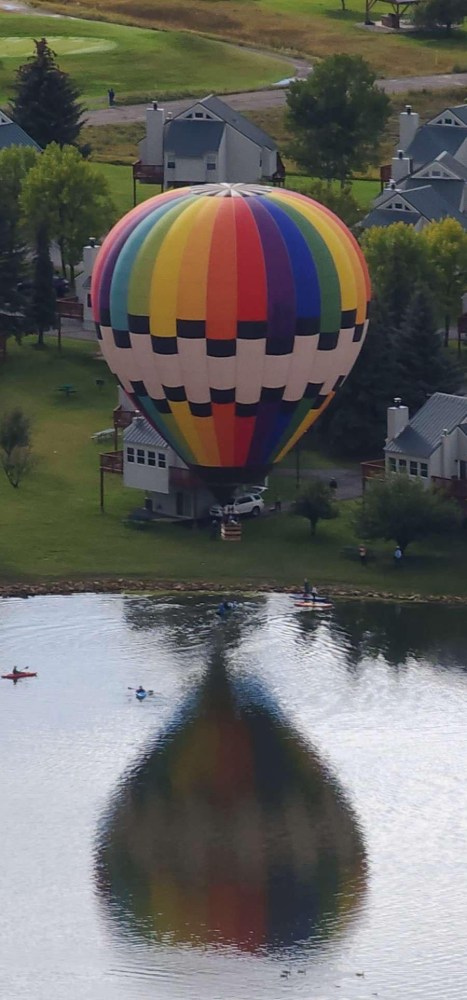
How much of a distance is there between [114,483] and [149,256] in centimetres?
1593

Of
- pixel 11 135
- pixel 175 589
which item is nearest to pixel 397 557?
pixel 175 589

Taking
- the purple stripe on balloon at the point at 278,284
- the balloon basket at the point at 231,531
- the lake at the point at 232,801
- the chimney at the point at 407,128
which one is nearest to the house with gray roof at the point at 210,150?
the chimney at the point at 407,128

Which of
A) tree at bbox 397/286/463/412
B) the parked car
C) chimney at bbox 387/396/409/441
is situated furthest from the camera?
tree at bbox 397/286/463/412

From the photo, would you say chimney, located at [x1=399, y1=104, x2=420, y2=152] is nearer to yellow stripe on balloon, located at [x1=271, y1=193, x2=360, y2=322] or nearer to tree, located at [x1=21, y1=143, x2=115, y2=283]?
tree, located at [x1=21, y1=143, x2=115, y2=283]

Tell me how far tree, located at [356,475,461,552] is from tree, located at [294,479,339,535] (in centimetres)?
234

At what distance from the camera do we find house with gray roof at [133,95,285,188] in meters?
172

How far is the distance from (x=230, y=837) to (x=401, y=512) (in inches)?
968

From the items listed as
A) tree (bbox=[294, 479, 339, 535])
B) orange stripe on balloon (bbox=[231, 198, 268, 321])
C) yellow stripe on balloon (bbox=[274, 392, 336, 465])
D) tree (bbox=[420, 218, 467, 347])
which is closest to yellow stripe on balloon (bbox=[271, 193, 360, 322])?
orange stripe on balloon (bbox=[231, 198, 268, 321])

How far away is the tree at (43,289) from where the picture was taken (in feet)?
478

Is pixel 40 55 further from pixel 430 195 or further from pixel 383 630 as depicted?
pixel 383 630

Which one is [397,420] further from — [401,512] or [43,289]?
[43,289]

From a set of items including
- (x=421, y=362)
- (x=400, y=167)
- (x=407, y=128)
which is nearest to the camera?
(x=421, y=362)

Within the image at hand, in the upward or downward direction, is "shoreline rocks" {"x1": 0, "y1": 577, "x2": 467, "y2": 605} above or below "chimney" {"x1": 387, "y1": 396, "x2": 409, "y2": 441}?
below

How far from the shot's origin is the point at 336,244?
387ft
